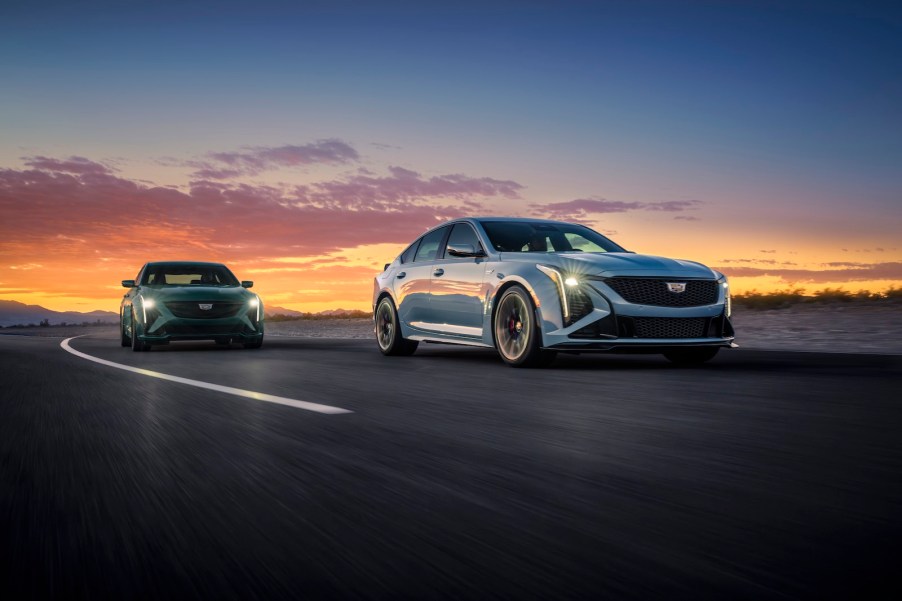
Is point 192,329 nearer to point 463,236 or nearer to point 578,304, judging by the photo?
point 463,236

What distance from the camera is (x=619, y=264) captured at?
31.9 ft

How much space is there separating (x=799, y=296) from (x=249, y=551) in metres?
21.9

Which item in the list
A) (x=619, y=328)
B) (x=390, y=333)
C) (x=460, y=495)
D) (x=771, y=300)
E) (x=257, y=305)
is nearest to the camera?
(x=460, y=495)

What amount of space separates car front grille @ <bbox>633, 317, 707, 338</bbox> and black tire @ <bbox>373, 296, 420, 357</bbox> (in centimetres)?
412

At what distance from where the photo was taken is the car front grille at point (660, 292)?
31.2ft

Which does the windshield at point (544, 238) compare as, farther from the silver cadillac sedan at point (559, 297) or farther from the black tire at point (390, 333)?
the black tire at point (390, 333)

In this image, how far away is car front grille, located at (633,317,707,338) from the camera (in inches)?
374

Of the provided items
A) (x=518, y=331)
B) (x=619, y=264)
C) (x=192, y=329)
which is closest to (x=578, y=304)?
(x=619, y=264)

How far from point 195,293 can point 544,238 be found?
6.99 meters

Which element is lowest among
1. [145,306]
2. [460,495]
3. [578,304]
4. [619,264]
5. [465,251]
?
[460,495]

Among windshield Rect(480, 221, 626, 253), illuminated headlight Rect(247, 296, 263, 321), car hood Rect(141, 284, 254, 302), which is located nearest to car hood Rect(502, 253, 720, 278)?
windshield Rect(480, 221, 626, 253)

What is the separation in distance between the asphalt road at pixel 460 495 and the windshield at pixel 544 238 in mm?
4208

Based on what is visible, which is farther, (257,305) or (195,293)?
(257,305)

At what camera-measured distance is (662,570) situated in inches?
101
